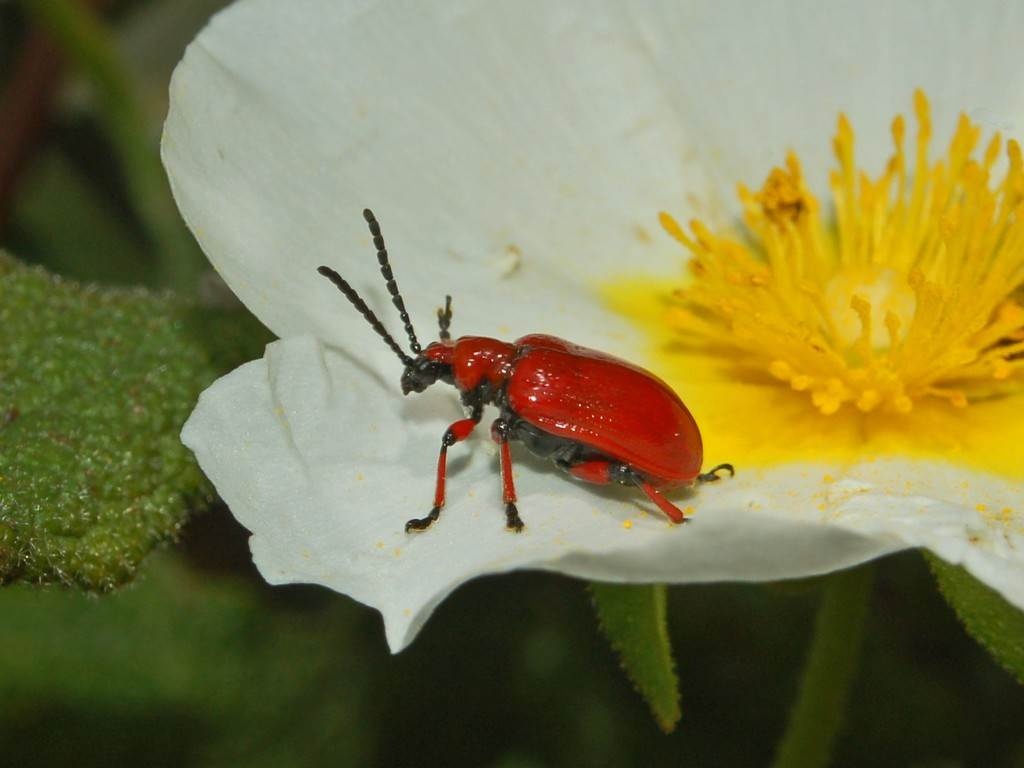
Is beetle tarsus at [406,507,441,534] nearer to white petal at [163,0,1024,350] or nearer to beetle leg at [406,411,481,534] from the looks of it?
beetle leg at [406,411,481,534]

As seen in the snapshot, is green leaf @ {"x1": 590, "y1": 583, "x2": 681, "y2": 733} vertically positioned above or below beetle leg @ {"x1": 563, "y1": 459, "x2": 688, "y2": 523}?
below

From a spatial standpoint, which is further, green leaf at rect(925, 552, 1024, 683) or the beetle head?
the beetle head

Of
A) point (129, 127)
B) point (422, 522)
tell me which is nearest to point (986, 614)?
point (422, 522)

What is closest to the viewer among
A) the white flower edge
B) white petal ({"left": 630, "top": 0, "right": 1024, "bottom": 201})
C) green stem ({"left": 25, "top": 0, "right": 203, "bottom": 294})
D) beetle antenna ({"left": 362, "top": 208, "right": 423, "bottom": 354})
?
the white flower edge

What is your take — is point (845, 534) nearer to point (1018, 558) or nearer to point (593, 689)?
point (1018, 558)

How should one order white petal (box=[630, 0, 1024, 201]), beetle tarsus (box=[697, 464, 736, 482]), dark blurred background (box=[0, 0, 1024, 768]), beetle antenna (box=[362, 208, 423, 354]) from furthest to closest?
dark blurred background (box=[0, 0, 1024, 768]) < white petal (box=[630, 0, 1024, 201]) < beetle antenna (box=[362, 208, 423, 354]) < beetle tarsus (box=[697, 464, 736, 482])

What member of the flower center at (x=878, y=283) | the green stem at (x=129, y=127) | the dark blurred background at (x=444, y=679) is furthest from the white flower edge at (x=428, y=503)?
the green stem at (x=129, y=127)

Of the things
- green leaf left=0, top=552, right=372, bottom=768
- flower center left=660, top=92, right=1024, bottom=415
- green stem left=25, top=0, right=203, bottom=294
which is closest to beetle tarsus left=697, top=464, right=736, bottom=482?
flower center left=660, top=92, right=1024, bottom=415
